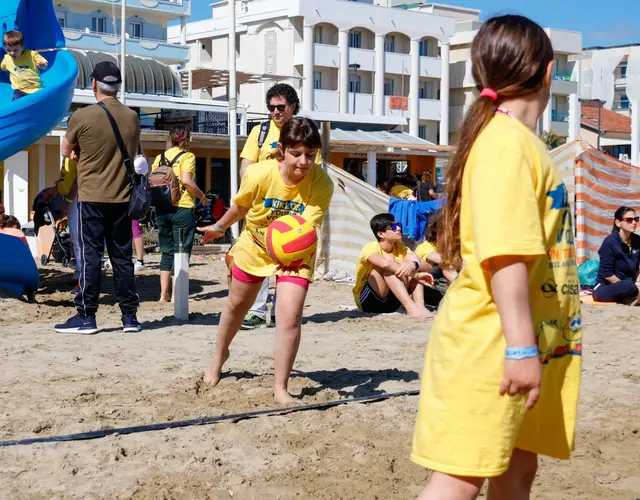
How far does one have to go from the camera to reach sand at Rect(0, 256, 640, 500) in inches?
162

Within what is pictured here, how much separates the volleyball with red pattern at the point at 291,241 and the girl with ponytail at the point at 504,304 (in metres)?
2.55

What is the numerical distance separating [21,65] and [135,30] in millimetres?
50440

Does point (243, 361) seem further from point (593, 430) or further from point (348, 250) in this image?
point (348, 250)

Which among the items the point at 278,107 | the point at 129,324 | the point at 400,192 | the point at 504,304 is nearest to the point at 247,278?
the point at 278,107

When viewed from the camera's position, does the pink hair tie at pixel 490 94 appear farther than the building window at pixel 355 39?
No

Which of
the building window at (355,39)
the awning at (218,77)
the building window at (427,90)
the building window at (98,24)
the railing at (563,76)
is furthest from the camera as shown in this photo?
the railing at (563,76)

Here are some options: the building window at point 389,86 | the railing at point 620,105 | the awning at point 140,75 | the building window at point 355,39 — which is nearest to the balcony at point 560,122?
the building window at point 389,86

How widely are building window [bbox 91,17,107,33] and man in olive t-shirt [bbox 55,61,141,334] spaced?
53.0 meters

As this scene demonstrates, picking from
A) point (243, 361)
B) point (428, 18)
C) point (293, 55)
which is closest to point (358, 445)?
point (243, 361)

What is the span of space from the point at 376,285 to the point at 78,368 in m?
3.87

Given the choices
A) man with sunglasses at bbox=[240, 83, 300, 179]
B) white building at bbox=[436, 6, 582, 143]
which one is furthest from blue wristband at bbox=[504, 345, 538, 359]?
white building at bbox=[436, 6, 582, 143]

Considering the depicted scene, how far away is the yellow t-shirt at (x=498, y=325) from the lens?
253 cm

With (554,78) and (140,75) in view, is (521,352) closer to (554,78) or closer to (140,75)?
(140,75)

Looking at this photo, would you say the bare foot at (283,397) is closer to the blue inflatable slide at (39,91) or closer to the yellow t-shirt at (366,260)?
the yellow t-shirt at (366,260)
